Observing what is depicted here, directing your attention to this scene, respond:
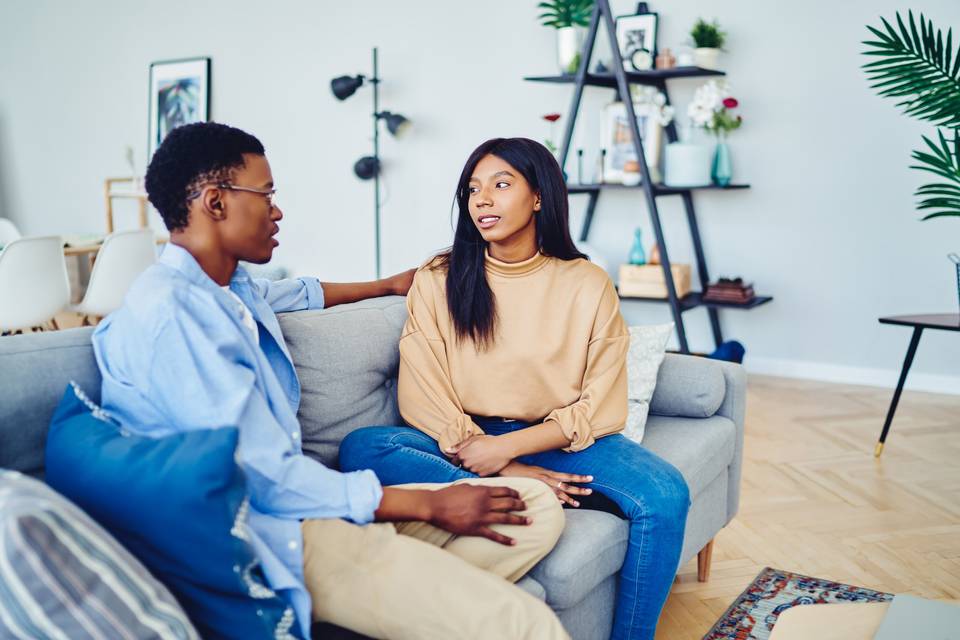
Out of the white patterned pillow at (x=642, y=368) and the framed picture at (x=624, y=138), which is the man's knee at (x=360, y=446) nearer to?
the white patterned pillow at (x=642, y=368)

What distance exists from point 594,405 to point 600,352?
12 centimetres

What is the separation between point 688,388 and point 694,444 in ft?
0.74

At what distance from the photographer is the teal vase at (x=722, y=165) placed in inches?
162

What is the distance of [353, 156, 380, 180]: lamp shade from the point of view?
517 centimetres

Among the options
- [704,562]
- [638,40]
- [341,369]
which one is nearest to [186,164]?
[341,369]

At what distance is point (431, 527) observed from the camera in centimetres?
141

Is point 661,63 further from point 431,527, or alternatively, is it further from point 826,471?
point 431,527

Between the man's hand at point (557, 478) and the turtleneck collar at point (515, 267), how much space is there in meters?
0.43

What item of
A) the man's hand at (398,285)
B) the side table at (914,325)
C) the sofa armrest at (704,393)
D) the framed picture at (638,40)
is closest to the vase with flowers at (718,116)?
the framed picture at (638,40)

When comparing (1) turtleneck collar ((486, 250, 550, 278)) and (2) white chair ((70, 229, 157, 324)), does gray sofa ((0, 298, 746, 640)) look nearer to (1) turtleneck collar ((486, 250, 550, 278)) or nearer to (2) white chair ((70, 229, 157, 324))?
(1) turtleneck collar ((486, 250, 550, 278))

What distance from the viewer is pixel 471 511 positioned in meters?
1.38

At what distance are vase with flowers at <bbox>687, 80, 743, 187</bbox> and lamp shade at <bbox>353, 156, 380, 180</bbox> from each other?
1.96m

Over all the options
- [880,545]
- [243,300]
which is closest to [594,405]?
[243,300]

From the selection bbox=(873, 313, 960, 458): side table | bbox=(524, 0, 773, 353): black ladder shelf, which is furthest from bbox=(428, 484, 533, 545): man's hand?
bbox=(524, 0, 773, 353): black ladder shelf
